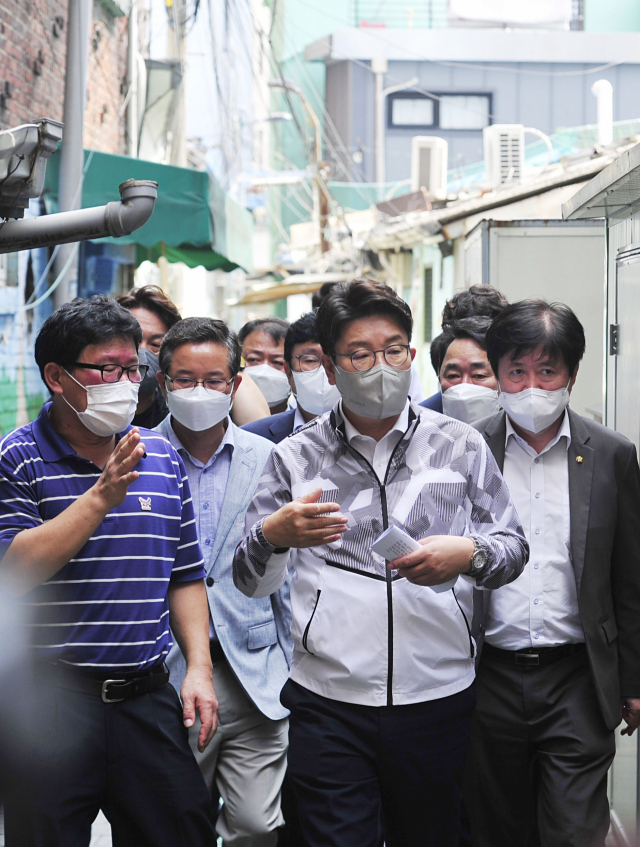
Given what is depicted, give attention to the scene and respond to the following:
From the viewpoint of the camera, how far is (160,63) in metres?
12.8

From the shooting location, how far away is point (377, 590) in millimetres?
2926

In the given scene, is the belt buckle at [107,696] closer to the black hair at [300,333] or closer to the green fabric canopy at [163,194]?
the black hair at [300,333]

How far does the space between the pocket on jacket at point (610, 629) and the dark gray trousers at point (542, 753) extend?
12 cm

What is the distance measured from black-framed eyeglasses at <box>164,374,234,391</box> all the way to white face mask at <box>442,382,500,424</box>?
1.12 metres

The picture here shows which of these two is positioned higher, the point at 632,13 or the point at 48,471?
the point at 632,13

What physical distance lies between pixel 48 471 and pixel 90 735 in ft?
2.55

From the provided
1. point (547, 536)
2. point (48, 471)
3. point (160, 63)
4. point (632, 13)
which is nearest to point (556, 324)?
point (547, 536)

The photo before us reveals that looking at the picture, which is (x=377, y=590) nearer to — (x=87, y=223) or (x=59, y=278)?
(x=87, y=223)

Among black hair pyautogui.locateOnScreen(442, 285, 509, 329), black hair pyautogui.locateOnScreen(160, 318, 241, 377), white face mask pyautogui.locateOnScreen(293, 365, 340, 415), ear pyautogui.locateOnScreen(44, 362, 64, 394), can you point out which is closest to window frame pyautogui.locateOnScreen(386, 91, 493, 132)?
white face mask pyautogui.locateOnScreen(293, 365, 340, 415)

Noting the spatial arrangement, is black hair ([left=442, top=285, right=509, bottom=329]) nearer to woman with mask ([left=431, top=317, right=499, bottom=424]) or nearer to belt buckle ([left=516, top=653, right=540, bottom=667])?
woman with mask ([left=431, top=317, right=499, bottom=424])

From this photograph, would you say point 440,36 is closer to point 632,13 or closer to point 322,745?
point 632,13

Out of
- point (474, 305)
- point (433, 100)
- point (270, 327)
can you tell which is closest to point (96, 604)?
point (474, 305)

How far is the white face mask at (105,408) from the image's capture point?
304cm

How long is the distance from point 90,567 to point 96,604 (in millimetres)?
110
